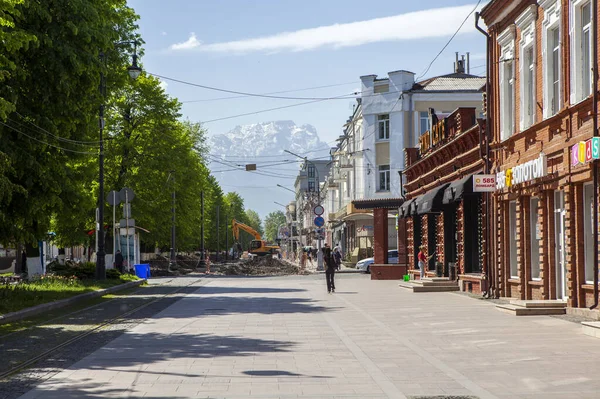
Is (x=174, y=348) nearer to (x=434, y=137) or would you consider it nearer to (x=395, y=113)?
(x=434, y=137)

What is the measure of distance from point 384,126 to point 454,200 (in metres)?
39.6

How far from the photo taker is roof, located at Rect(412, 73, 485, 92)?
217 feet

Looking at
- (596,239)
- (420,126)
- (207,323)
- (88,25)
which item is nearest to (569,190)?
(596,239)

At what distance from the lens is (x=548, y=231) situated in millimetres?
22703

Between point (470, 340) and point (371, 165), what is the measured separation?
5386 cm

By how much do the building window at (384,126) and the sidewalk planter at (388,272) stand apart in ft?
73.1

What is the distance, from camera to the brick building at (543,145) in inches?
786

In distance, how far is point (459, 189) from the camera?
29.1 metres

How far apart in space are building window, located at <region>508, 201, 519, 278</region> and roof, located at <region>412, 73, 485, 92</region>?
130 ft

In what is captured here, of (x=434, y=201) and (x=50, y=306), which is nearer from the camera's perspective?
(x=50, y=306)

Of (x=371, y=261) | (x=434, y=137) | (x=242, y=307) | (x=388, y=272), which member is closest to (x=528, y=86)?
(x=242, y=307)

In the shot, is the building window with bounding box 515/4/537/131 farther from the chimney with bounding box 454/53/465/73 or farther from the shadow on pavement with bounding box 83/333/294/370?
the chimney with bounding box 454/53/465/73

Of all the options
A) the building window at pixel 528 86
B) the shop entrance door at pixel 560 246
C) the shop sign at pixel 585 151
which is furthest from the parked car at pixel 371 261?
the shop sign at pixel 585 151

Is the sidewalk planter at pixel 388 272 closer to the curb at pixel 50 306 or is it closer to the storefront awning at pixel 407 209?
the storefront awning at pixel 407 209
